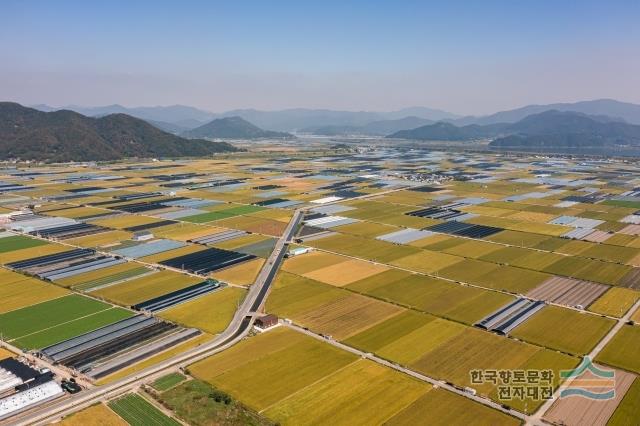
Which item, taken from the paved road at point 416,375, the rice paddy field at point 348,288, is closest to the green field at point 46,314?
the rice paddy field at point 348,288

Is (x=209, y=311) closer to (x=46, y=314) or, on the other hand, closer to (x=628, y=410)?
(x=46, y=314)

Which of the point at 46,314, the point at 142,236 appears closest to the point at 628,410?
the point at 46,314

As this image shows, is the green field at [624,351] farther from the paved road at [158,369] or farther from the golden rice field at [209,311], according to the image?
the golden rice field at [209,311]

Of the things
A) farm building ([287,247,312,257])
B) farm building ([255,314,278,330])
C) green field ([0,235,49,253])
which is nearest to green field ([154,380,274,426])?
farm building ([255,314,278,330])

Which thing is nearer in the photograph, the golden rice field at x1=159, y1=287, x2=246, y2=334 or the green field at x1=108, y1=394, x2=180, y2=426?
the green field at x1=108, y1=394, x2=180, y2=426

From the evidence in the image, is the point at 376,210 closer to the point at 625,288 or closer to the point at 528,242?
the point at 528,242

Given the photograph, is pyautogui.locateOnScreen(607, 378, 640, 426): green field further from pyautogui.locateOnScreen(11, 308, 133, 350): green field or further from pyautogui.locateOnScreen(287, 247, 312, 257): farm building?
pyautogui.locateOnScreen(287, 247, 312, 257): farm building

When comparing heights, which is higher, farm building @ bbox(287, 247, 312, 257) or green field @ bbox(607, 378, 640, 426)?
farm building @ bbox(287, 247, 312, 257)
